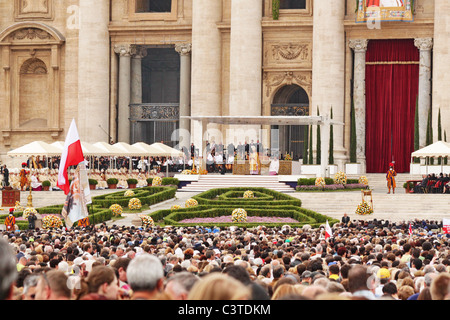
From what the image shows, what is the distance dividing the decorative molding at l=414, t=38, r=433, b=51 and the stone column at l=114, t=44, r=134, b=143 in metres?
20.4

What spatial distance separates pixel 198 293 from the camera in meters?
4.88

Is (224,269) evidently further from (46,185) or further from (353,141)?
(353,141)

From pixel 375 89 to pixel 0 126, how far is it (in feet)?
90.1

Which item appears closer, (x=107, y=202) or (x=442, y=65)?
(x=107, y=202)

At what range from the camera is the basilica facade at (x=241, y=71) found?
5444 cm

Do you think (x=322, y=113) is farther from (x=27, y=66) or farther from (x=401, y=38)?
(x=27, y=66)

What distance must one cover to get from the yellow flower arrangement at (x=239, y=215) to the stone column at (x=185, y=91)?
2875 cm

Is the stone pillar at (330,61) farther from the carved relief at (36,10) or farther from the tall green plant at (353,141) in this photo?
the carved relief at (36,10)

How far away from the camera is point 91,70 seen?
2296 inches

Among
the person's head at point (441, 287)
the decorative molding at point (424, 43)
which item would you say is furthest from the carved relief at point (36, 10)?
the person's head at point (441, 287)

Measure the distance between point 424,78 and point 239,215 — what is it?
2859 centimetres

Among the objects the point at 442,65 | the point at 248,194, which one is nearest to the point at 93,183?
the point at 248,194

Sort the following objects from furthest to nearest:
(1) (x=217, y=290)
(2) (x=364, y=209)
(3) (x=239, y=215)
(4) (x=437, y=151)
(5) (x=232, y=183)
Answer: (5) (x=232, y=183) → (4) (x=437, y=151) → (2) (x=364, y=209) → (3) (x=239, y=215) → (1) (x=217, y=290)

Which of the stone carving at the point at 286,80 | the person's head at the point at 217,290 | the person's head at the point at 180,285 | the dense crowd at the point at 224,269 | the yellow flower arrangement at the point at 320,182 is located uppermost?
the stone carving at the point at 286,80
